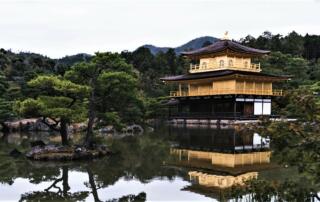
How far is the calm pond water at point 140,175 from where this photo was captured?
9.49 metres

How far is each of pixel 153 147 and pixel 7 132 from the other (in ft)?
53.6

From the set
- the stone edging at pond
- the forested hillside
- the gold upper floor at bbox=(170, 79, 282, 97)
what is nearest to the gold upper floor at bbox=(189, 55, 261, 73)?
the gold upper floor at bbox=(170, 79, 282, 97)

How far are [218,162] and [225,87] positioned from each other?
23.6 meters

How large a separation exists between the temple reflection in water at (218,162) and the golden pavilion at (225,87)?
15.6 meters

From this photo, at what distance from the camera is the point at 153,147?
19.0 m

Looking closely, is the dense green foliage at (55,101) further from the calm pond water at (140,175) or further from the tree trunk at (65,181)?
the tree trunk at (65,181)

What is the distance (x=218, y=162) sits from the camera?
14250mm

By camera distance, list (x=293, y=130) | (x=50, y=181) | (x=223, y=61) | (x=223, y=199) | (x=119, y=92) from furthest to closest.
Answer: (x=223, y=61)
(x=119, y=92)
(x=50, y=181)
(x=223, y=199)
(x=293, y=130)

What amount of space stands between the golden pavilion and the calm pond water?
61.5 feet

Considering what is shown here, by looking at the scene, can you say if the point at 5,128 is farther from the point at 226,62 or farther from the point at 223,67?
the point at 226,62

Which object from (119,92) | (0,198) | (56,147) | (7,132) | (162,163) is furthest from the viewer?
(7,132)

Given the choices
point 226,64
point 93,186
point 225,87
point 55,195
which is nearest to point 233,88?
point 225,87

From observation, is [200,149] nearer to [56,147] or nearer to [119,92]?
[119,92]

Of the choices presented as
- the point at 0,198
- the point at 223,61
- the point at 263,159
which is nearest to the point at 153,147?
the point at 263,159
